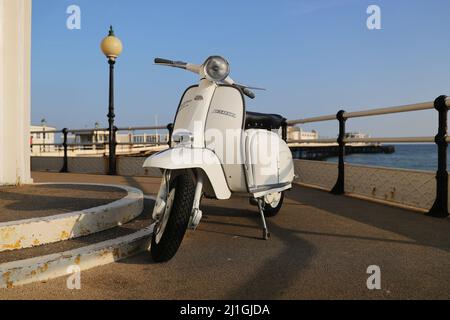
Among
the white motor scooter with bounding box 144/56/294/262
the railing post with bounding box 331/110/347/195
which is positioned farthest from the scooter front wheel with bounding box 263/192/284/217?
the railing post with bounding box 331/110/347/195

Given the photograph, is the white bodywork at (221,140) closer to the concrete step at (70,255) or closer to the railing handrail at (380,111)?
the concrete step at (70,255)

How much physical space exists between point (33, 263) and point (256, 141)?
1.89 m

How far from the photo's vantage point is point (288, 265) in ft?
8.11

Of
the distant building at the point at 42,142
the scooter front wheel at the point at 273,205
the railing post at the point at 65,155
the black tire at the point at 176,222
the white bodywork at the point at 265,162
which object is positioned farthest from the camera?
the distant building at the point at 42,142

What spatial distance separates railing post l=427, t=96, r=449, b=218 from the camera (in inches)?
158

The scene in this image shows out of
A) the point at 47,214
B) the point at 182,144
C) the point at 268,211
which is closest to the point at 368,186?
the point at 268,211

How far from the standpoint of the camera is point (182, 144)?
9.34 feet

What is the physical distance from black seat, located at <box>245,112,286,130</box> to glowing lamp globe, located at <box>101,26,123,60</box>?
6.62 m

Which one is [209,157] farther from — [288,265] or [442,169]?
[442,169]

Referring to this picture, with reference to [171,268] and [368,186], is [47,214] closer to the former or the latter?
[171,268]

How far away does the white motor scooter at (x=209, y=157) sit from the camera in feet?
8.25

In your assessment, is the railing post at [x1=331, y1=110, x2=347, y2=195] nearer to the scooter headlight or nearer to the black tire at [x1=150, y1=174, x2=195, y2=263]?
the scooter headlight

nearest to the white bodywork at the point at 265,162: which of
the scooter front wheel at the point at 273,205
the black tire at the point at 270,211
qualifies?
the scooter front wheel at the point at 273,205
